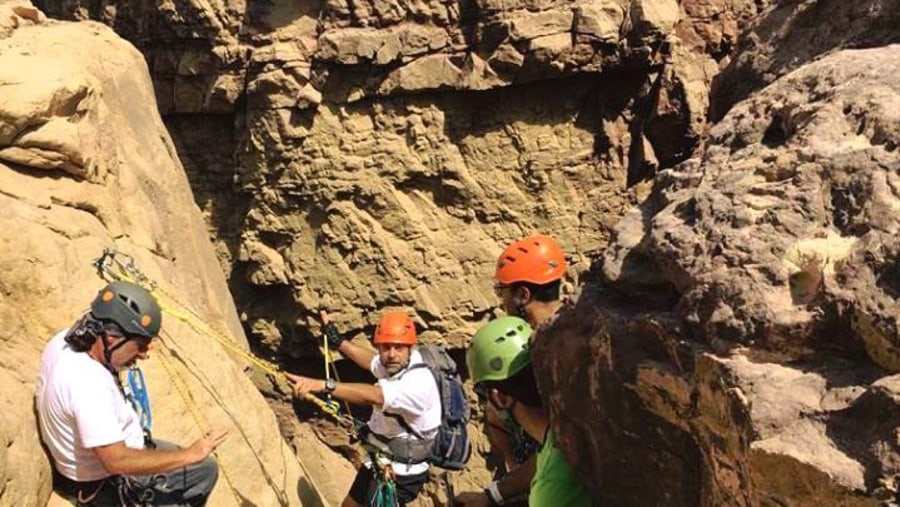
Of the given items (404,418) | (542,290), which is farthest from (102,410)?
(404,418)

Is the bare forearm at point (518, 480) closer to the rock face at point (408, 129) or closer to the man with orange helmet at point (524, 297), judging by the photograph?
the man with orange helmet at point (524, 297)

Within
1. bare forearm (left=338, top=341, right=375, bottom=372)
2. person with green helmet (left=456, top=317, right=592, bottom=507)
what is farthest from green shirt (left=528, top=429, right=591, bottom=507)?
bare forearm (left=338, top=341, right=375, bottom=372)

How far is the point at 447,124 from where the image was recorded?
558 inches

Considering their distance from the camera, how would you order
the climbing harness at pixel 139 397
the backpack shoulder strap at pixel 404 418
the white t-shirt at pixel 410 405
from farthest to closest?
the backpack shoulder strap at pixel 404 418
the white t-shirt at pixel 410 405
the climbing harness at pixel 139 397

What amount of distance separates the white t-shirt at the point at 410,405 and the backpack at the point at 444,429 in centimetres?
4

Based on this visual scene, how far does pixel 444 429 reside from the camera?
715 cm

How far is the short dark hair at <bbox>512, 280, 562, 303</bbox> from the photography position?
17.3ft

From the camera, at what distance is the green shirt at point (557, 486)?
3.94m

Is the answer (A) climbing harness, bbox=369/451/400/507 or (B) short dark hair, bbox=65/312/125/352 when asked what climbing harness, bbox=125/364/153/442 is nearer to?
(B) short dark hair, bbox=65/312/125/352

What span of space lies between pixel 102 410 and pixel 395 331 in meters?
3.02

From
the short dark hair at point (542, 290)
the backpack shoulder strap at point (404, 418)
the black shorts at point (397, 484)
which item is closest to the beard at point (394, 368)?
the backpack shoulder strap at point (404, 418)

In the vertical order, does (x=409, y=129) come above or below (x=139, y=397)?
above

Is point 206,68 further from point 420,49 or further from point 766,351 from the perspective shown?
point 766,351

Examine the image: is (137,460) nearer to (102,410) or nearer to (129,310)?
(102,410)
